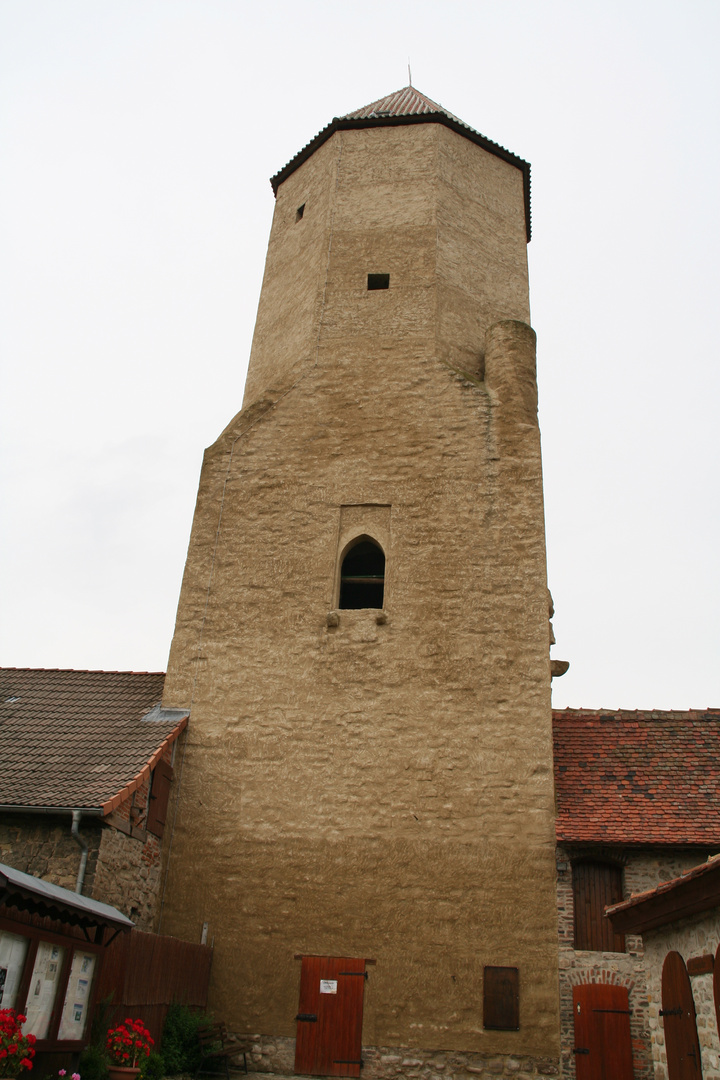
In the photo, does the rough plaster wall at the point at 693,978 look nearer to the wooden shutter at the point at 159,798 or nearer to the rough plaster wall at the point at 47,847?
the rough plaster wall at the point at 47,847

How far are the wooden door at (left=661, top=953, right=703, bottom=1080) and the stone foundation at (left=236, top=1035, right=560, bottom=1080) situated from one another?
11.3ft

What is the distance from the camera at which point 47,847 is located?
10.0 m

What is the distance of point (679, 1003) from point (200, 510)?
983 centimetres

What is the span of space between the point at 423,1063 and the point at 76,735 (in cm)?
613

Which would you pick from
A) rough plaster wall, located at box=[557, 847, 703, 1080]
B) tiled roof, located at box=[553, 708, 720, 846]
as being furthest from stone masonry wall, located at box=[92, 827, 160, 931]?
tiled roof, located at box=[553, 708, 720, 846]

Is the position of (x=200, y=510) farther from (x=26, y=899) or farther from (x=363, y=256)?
(x=26, y=899)

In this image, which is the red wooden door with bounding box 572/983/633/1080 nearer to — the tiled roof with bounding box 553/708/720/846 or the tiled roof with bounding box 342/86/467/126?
the tiled roof with bounding box 553/708/720/846

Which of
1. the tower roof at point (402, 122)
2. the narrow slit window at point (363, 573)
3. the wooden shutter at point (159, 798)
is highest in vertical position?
the tower roof at point (402, 122)

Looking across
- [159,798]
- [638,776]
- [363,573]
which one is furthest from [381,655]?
[638,776]

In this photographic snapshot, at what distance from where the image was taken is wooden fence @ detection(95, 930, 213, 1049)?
8469 millimetres

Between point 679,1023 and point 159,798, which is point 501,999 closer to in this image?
point 679,1023

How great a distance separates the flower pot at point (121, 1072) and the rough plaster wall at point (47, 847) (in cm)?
207

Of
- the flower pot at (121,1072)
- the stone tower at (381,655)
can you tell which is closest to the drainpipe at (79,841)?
the stone tower at (381,655)

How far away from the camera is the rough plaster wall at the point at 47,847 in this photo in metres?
9.80
